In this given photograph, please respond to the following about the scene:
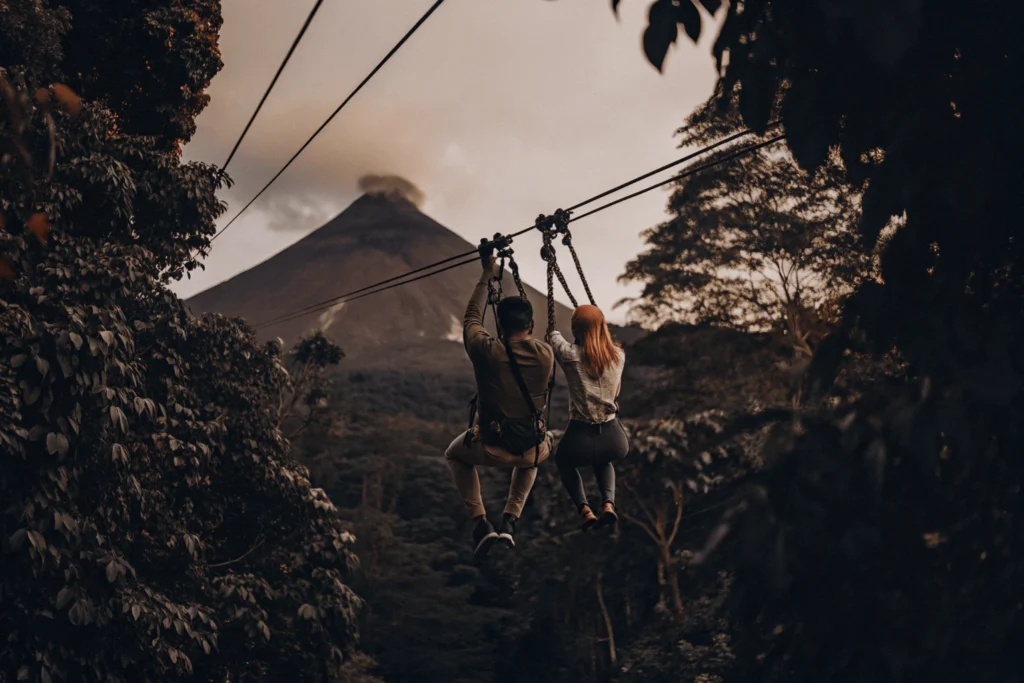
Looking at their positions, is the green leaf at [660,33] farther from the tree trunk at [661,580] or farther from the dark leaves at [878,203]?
the tree trunk at [661,580]

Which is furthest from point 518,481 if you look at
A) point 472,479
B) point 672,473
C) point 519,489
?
point 672,473

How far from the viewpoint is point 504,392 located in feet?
16.0

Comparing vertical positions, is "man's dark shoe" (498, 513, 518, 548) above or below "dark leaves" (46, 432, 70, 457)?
below

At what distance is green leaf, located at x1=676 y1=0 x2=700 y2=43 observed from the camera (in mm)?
1847

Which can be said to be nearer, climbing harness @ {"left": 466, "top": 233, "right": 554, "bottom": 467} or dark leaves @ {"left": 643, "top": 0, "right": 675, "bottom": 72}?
dark leaves @ {"left": 643, "top": 0, "right": 675, "bottom": 72}

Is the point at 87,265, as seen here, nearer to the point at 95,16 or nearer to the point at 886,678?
the point at 95,16

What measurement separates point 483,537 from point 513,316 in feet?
4.12

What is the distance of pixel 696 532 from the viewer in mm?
19359

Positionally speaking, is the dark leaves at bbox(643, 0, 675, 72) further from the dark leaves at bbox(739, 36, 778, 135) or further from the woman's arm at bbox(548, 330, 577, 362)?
the woman's arm at bbox(548, 330, 577, 362)

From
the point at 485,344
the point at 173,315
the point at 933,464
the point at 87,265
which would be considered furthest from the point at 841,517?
the point at 173,315

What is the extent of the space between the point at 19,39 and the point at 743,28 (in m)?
7.82

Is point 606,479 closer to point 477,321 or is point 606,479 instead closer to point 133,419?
point 477,321

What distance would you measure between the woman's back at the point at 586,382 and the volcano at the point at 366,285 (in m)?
86.7

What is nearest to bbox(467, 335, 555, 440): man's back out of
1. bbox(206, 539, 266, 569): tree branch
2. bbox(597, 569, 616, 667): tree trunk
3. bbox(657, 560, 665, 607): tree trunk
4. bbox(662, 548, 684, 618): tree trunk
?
bbox(206, 539, 266, 569): tree branch
